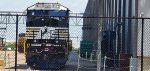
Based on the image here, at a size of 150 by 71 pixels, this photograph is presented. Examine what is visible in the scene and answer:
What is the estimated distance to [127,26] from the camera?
105ft

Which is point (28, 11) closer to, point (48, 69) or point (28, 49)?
point (28, 49)

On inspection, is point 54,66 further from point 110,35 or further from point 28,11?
point 110,35

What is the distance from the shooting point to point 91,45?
4894cm

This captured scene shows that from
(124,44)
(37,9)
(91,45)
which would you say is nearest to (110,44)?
(124,44)

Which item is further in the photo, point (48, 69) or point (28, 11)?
point (28, 11)

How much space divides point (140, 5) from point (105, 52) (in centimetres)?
1222

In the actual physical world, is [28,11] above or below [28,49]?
above

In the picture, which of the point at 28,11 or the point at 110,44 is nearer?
the point at 28,11

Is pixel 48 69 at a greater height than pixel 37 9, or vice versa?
pixel 37 9

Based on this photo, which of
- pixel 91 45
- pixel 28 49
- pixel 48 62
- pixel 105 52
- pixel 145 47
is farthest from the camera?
pixel 91 45

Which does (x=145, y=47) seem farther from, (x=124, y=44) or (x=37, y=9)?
(x=37, y=9)

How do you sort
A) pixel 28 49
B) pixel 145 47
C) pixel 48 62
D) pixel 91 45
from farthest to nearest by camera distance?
pixel 91 45
pixel 28 49
pixel 48 62
pixel 145 47

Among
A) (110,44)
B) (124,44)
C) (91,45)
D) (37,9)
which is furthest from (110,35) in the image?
(91,45)

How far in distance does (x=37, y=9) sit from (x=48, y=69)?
5382mm
